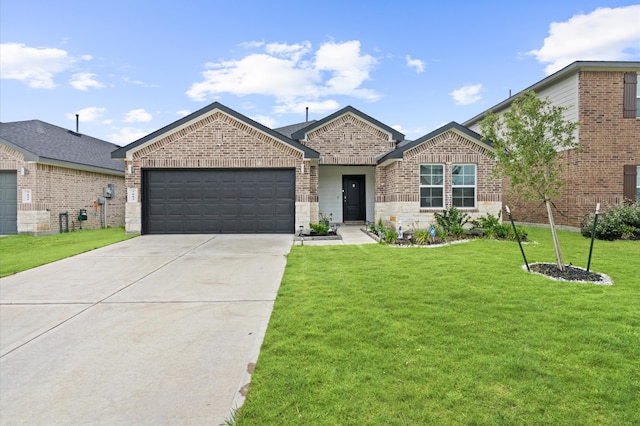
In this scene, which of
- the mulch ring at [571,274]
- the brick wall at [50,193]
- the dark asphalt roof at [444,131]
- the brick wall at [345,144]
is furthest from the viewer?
the brick wall at [345,144]

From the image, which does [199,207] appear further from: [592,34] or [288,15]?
[592,34]

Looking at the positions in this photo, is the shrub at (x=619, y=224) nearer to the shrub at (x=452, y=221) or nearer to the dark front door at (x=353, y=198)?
the shrub at (x=452, y=221)

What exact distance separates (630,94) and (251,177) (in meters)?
15.2

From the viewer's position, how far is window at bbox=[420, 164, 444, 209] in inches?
542

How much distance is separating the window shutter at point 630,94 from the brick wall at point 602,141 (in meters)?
0.16

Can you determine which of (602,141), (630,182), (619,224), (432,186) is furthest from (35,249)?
(630,182)

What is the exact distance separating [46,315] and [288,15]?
14.3 metres

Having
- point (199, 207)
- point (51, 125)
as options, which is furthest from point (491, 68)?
point (51, 125)

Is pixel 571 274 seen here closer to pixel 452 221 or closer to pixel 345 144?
pixel 452 221

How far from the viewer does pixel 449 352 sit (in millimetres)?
3432

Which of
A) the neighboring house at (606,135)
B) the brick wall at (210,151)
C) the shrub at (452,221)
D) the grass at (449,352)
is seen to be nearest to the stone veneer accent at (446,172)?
the shrub at (452,221)

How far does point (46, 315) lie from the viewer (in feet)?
16.1

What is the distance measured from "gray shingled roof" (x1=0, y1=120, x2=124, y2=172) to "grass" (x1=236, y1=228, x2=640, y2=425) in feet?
47.2

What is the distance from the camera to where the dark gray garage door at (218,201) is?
1415cm
